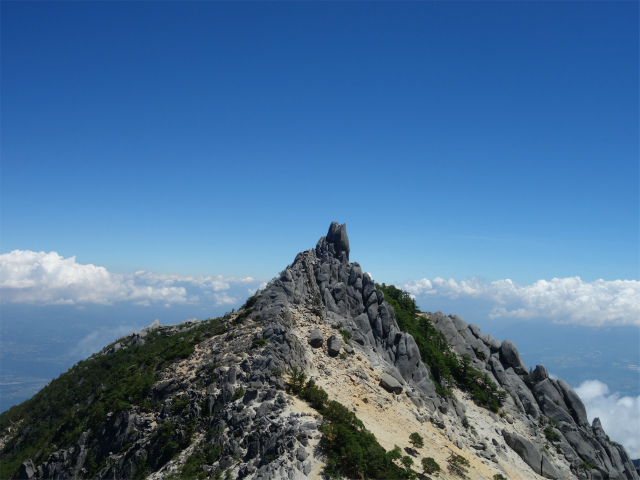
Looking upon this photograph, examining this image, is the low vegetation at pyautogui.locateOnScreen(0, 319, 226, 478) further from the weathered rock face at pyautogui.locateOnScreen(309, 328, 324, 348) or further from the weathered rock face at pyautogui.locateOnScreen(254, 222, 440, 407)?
the weathered rock face at pyautogui.locateOnScreen(309, 328, 324, 348)

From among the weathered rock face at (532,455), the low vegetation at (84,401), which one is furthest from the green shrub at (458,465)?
the low vegetation at (84,401)

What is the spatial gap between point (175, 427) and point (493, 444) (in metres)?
34.8

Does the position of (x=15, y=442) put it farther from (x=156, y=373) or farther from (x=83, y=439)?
(x=156, y=373)

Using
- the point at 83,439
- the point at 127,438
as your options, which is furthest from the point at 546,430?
the point at 83,439

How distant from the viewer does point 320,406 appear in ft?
97.8

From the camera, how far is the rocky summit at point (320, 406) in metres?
26.3

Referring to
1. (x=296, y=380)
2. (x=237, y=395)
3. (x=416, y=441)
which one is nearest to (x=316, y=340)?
(x=296, y=380)

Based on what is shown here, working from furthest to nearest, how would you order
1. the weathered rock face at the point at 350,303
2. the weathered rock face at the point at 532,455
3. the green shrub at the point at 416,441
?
the weathered rock face at the point at 350,303 → the weathered rock face at the point at 532,455 → the green shrub at the point at 416,441

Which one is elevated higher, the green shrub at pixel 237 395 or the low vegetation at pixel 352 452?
the green shrub at pixel 237 395

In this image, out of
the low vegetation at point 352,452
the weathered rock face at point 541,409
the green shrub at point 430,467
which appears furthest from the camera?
the weathered rock face at point 541,409

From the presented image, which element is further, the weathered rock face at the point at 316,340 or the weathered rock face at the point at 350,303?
the weathered rock face at the point at 350,303

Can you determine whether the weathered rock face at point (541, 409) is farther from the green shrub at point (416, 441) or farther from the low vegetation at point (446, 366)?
the green shrub at point (416, 441)

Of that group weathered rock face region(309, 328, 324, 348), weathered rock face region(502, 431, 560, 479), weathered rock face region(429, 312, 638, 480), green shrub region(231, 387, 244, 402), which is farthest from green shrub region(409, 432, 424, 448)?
weathered rock face region(429, 312, 638, 480)

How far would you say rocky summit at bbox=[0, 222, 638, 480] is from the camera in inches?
1036
